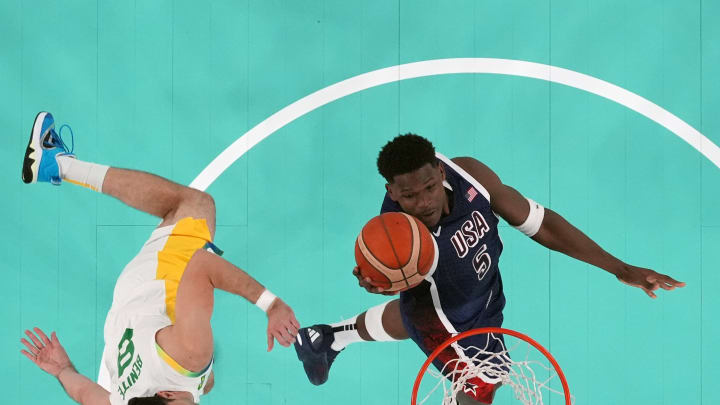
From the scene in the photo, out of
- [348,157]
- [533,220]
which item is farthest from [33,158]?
[533,220]

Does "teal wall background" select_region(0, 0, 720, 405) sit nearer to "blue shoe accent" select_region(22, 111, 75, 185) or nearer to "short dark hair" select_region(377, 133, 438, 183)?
"blue shoe accent" select_region(22, 111, 75, 185)

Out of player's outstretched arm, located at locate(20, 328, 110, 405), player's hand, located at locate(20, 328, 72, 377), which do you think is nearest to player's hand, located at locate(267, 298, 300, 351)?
player's outstretched arm, located at locate(20, 328, 110, 405)

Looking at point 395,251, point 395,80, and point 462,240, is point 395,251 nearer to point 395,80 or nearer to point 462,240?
point 462,240

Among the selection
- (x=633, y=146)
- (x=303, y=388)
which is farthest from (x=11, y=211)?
(x=633, y=146)

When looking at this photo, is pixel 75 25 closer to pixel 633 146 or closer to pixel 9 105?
pixel 9 105

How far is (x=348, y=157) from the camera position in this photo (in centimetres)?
417

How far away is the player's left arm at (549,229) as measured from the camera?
10.2 feet

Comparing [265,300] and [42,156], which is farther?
[42,156]

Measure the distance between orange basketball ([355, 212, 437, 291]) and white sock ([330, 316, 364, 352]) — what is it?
1128 mm

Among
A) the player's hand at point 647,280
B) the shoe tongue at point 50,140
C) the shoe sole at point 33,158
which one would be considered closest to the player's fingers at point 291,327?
the player's hand at point 647,280

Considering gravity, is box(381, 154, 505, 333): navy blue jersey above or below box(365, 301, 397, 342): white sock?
above

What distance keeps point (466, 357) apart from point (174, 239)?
69.6 inches

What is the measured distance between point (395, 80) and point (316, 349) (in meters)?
1.94

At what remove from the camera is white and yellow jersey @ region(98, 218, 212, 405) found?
9.66ft
